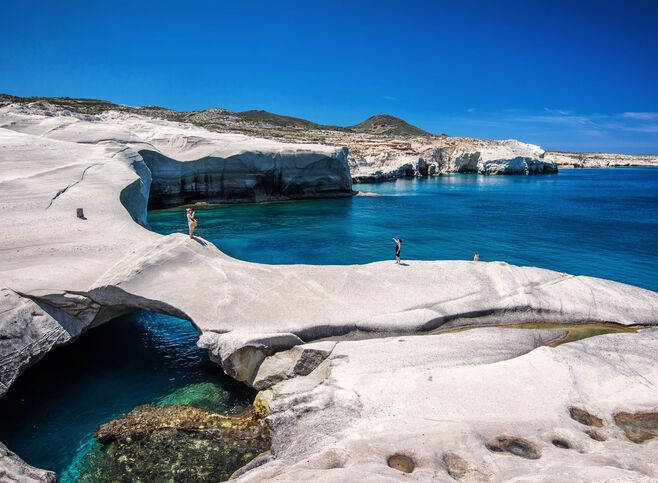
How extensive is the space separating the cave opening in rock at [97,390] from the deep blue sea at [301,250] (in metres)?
0.03

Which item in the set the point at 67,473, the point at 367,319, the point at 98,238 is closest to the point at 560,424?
the point at 367,319

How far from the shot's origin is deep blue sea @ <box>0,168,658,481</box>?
11.5m

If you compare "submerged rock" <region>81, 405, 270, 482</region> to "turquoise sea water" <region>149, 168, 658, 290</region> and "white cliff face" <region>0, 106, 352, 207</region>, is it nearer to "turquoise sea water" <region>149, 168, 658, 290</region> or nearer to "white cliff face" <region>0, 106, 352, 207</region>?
"turquoise sea water" <region>149, 168, 658, 290</region>

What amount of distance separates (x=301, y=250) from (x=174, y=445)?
18759mm

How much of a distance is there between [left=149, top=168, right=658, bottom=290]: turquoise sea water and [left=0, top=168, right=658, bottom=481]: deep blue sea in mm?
103

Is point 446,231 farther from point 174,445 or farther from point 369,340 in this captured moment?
point 174,445

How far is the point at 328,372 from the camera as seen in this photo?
10734 mm

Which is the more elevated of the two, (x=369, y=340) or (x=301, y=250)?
(x=369, y=340)

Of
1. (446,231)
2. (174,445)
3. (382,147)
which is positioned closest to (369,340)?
(174,445)

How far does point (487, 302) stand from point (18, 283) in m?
13.5

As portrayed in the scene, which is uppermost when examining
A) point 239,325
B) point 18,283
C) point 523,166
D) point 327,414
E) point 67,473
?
point 523,166

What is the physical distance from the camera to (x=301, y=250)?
2825 centimetres

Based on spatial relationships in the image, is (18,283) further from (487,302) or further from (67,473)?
(487,302)

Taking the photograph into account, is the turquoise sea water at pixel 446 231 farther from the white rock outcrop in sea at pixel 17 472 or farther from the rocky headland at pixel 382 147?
the rocky headland at pixel 382 147
